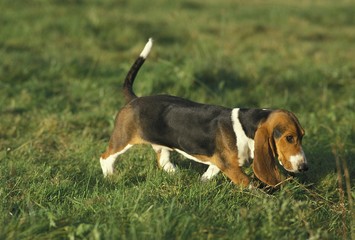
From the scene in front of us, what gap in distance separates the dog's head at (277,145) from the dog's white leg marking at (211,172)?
58cm

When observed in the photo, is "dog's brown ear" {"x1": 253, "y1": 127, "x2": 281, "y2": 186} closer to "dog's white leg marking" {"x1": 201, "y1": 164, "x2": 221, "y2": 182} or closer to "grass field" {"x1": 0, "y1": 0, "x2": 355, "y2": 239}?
"grass field" {"x1": 0, "y1": 0, "x2": 355, "y2": 239}

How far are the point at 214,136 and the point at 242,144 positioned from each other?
0.26 meters

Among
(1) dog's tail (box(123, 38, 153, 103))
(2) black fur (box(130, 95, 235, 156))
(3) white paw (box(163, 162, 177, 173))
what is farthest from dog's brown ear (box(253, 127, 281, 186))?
(1) dog's tail (box(123, 38, 153, 103))

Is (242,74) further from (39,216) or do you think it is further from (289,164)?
(39,216)

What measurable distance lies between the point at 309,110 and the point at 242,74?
1.28 meters

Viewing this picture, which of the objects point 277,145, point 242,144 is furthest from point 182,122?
point 277,145

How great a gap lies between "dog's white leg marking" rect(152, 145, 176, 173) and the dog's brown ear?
0.94 meters

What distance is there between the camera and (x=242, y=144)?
4773 millimetres

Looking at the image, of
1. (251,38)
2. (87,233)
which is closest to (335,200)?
(87,233)

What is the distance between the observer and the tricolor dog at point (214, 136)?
4.53 metres

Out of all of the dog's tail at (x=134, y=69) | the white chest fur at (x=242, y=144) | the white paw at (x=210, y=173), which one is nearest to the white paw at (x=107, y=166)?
the dog's tail at (x=134, y=69)

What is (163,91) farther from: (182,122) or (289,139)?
(289,139)

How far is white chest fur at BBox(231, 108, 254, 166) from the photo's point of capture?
4.77 metres

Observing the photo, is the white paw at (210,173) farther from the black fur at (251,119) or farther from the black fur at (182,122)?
the black fur at (251,119)
